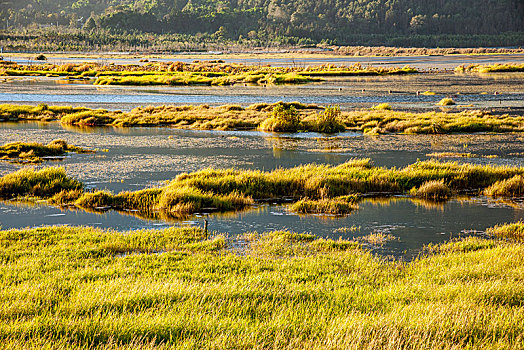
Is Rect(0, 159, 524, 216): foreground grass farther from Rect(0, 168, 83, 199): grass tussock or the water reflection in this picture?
the water reflection

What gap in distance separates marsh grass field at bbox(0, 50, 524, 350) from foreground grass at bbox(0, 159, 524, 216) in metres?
0.08

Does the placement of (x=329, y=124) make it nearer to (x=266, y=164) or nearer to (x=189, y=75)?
(x=266, y=164)

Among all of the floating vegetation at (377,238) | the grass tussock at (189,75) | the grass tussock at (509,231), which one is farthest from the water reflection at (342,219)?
the grass tussock at (189,75)

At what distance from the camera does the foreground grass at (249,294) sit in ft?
30.3

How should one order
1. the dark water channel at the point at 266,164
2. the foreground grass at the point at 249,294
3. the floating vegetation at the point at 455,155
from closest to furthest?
the foreground grass at the point at 249,294 < the dark water channel at the point at 266,164 < the floating vegetation at the point at 455,155

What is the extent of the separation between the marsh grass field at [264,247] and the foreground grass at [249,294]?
5cm

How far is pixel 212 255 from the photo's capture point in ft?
50.2

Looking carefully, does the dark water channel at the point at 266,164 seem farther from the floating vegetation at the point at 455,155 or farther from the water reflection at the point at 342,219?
the floating vegetation at the point at 455,155

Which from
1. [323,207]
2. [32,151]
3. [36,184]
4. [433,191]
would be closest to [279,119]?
[32,151]

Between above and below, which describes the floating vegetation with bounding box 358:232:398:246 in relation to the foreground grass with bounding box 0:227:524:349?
below

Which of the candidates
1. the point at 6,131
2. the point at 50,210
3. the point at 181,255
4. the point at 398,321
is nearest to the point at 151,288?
the point at 181,255

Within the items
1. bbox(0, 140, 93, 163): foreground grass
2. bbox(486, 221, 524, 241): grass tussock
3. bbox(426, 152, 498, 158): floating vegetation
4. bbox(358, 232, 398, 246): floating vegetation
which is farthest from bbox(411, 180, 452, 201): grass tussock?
bbox(0, 140, 93, 163): foreground grass

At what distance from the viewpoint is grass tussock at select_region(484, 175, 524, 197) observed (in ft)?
80.8

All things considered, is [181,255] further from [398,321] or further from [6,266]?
[398,321]
